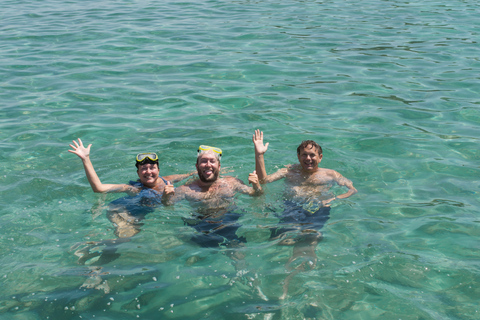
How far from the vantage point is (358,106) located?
31.2 ft

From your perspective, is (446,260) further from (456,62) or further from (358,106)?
(456,62)

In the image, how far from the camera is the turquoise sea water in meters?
4.52

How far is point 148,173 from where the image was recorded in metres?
6.35

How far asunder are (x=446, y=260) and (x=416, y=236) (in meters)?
0.51

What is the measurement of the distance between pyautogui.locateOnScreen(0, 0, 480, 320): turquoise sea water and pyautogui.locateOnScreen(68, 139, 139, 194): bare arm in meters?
0.30

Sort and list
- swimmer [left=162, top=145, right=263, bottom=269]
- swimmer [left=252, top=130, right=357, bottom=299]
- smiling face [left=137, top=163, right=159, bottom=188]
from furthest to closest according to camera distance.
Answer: smiling face [left=137, top=163, right=159, bottom=188]
swimmer [left=162, top=145, right=263, bottom=269]
swimmer [left=252, top=130, right=357, bottom=299]

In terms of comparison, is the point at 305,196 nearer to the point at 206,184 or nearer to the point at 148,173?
the point at 206,184

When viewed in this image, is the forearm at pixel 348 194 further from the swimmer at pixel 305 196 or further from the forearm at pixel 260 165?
the forearm at pixel 260 165

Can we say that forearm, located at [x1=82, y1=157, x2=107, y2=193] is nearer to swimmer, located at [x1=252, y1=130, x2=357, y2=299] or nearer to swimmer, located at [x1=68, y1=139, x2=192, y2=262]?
swimmer, located at [x1=68, y1=139, x2=192, y2=262]

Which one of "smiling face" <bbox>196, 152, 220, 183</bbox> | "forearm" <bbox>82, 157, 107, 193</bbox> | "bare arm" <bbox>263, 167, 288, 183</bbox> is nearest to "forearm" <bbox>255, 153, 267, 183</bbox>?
"bare arm" <bbox>263, 167, 288, 183</bbox>

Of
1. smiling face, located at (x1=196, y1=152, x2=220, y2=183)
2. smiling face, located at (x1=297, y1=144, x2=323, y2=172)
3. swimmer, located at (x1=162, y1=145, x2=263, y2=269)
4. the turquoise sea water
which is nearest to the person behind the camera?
the turquoise sea water

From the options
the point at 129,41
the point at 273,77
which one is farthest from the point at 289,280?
the point at 129,41

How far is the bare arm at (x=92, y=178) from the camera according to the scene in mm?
6066

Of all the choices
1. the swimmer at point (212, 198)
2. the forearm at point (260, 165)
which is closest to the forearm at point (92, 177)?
the swimmer at point (212, 198)
